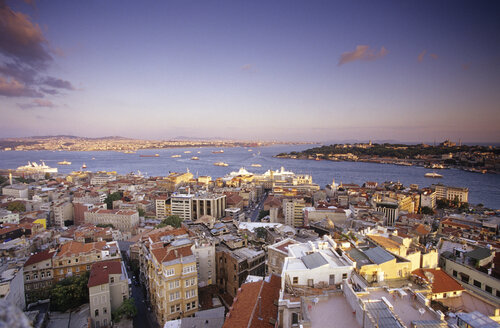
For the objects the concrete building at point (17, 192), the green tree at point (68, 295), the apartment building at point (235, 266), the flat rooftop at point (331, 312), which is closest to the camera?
the flat rooftop at point (331, 312)

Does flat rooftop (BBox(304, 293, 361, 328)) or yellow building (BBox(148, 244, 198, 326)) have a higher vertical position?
flat rooftop (BBox(304, 293, 361, 328))

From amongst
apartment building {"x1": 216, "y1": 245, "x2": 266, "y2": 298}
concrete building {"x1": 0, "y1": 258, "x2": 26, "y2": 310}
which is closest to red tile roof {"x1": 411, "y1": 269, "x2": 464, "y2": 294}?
apartment building {"x1": 216, "y1": 245, "x2": 266, "y2": 298}

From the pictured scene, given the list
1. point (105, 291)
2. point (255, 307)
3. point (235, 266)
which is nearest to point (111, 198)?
point (105, 291)

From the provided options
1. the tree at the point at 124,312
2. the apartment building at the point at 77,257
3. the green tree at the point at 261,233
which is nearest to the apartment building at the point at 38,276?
the apartment building at the point at 77,257

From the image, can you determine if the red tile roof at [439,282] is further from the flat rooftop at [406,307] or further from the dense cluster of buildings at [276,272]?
the flat rooftop at [406,307]

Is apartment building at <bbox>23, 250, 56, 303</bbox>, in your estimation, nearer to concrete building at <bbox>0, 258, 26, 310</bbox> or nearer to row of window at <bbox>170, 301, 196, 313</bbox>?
concrete building at <bbox>0, 258, 26, 310</bbox>

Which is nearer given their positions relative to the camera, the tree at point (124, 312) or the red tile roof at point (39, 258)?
the tree at point (124, 312)

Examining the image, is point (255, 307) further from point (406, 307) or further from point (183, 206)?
point (183, 206)
